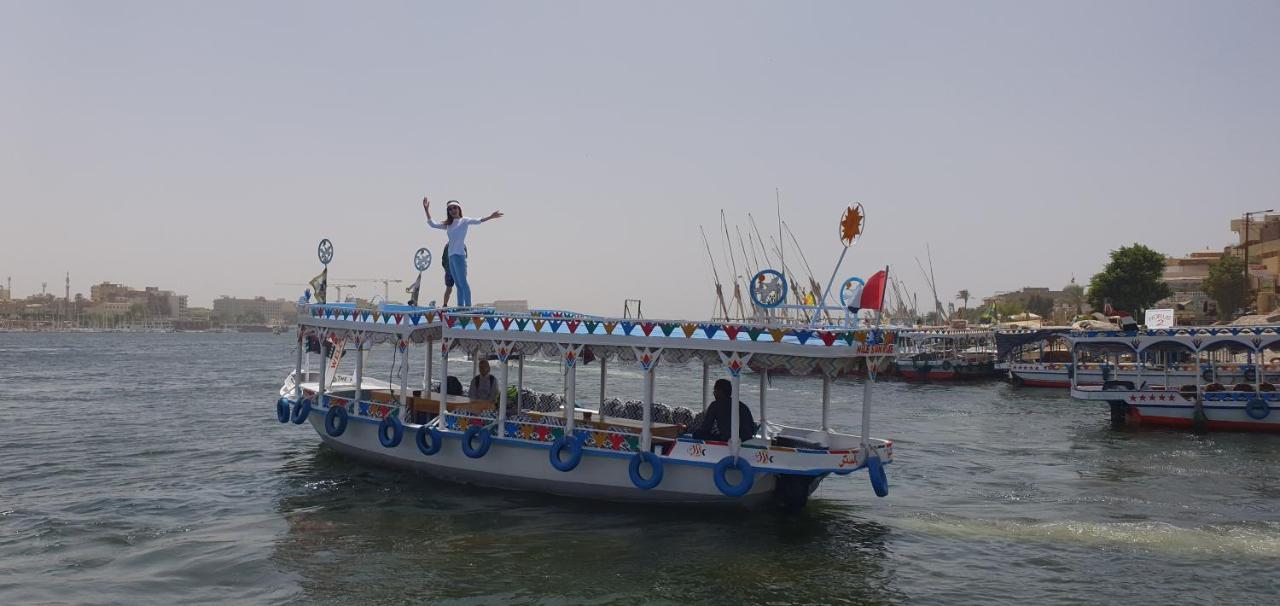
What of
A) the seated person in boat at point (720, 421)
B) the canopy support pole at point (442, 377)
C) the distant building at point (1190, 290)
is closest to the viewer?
the seated person in boat at point (720, 421)

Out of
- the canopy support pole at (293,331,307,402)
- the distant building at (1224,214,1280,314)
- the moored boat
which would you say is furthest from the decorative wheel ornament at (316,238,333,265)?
the distant building at (1224,214,1280,314)

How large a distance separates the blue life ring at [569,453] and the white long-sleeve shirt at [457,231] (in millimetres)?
5133

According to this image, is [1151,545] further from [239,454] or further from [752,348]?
[239,454]

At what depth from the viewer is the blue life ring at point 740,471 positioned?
44.1 feet

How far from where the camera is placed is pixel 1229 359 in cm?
5147

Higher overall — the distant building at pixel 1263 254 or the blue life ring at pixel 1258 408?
the distant building at pixel 1263 254

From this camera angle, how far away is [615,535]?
1388 centimetres

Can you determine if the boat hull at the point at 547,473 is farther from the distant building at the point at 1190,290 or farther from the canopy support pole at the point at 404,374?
the distant building at the point at 1190,290

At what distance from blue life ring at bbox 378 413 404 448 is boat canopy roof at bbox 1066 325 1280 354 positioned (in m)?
23.7

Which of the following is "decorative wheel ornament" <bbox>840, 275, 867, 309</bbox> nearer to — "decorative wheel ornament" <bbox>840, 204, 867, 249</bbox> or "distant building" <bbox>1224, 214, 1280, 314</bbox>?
"decorative wheel ornament" <bbox>840, 204, 867, 249</bbox>

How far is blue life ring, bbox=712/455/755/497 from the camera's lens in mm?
13445

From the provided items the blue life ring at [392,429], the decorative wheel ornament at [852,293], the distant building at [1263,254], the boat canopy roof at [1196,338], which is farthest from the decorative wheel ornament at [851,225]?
the distant building at [1263,254]

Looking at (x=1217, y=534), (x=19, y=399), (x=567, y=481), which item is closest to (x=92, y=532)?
(x=567, y=481)

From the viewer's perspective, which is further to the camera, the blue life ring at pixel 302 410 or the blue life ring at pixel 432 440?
the blue life ring at pixel 302 410
